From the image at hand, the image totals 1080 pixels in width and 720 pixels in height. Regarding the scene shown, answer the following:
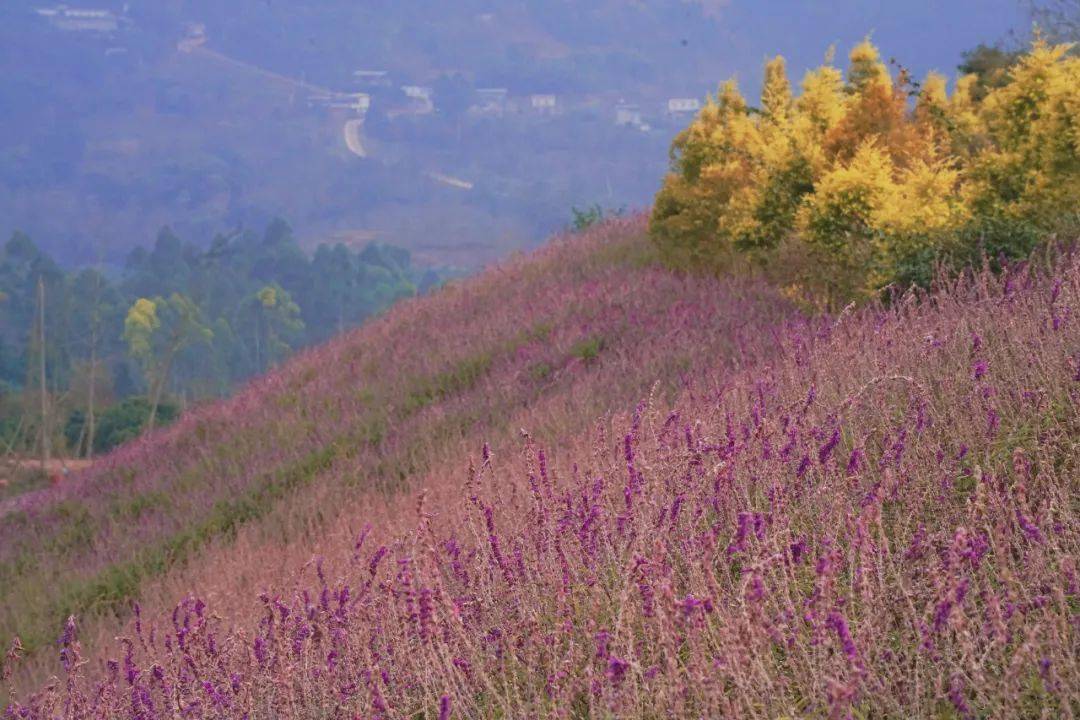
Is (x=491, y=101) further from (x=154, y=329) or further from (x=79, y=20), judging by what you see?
(x=154, y=329)

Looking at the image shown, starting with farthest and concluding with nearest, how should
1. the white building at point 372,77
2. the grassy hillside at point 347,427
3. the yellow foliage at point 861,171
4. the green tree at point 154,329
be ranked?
the white building at point 372,77, the green tree at point 154,329, the yellow foliage at point 861,171, the grassy hillside at point 347,427

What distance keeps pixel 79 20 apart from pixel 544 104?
8535 cm

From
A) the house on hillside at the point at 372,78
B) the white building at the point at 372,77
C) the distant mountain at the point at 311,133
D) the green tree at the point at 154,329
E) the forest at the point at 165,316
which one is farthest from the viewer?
the white building at the point at 372,77

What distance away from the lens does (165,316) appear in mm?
73438

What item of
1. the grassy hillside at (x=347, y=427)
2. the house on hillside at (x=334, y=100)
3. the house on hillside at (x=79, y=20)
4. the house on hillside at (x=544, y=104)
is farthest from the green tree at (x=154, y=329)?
the house on hillside at (x=79, y=20)

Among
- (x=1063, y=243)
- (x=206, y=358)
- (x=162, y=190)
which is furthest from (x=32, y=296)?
(x=1063, y=243)

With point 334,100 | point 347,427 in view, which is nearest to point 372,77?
point 334,100

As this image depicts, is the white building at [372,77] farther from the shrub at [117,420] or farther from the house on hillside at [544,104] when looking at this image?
the shrub at [117,420]

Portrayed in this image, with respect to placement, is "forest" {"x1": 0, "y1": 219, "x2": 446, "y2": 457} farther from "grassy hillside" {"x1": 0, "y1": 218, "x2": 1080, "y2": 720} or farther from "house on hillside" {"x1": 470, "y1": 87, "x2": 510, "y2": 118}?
"house on hillside" {"x1": 470, "y1": 87, "x2": 510, "y2": 118}

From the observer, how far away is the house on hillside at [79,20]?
603 feet

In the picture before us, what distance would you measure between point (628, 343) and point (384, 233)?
126374mm

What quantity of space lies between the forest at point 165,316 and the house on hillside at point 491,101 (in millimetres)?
51452

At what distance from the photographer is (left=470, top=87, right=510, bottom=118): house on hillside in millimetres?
162150

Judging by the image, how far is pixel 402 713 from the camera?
3482mm
